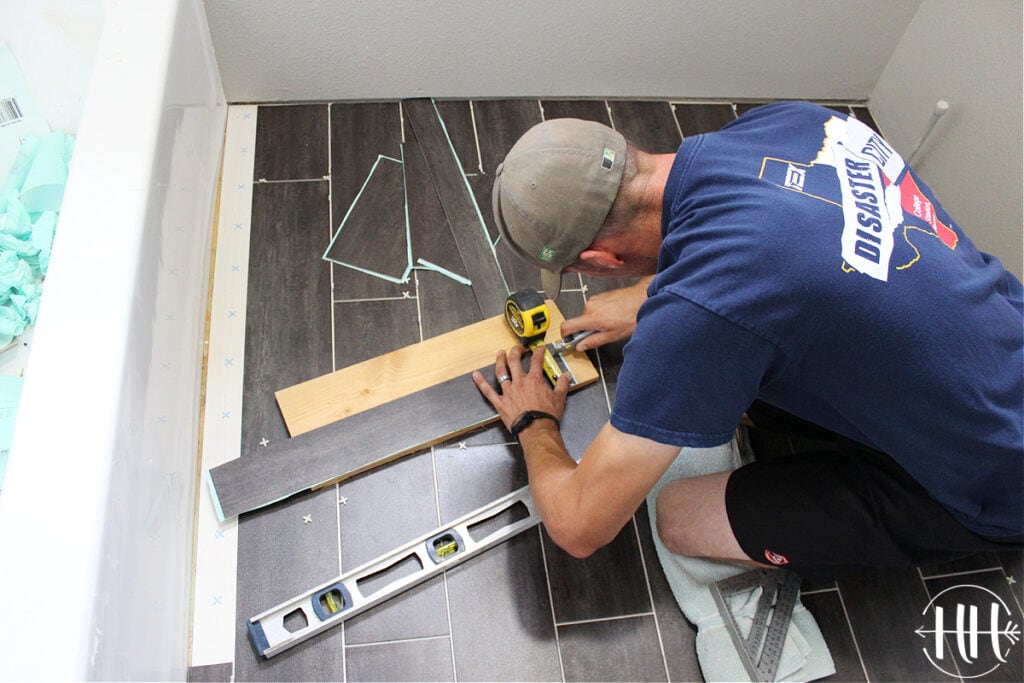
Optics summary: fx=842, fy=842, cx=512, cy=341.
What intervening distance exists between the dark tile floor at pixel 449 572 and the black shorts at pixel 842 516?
27 centimetres

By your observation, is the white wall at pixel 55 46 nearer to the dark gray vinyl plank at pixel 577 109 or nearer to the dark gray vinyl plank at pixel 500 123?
A: the dark gray vinyl plank at pixel 500 123

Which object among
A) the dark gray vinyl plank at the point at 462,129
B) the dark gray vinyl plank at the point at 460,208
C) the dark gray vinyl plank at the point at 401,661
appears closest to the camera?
the dark gray vinyl plank at the point at 401,661

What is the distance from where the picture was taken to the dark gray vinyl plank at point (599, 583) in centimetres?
194

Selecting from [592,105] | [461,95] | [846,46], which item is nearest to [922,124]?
[846,46]

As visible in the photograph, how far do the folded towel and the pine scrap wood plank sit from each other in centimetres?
56

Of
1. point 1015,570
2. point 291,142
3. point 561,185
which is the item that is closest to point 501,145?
point 291,142

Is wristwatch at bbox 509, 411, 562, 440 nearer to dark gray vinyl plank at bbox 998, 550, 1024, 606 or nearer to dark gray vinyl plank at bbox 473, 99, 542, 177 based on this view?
dark gray vinyl plank at bbox 473, 99, 542, 177

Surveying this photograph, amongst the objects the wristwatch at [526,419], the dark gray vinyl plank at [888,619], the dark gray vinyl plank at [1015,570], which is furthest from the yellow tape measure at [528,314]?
the dark gray vinyl plank at [1015,570]

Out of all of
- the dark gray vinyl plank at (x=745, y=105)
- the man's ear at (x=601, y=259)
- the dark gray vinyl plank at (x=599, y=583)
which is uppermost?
the dark gray vinyl plank at (x=745, y=105)

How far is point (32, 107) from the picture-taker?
7.11 ft

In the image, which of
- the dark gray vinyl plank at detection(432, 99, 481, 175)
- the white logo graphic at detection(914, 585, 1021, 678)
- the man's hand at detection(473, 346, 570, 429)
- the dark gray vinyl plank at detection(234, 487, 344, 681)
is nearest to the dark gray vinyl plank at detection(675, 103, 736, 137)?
the dark gray vinyl plank at detection(432, 99, 481, 175)

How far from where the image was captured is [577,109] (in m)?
2.80

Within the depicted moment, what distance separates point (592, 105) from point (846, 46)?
853mm

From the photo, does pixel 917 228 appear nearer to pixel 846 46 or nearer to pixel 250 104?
pixel 846 46
